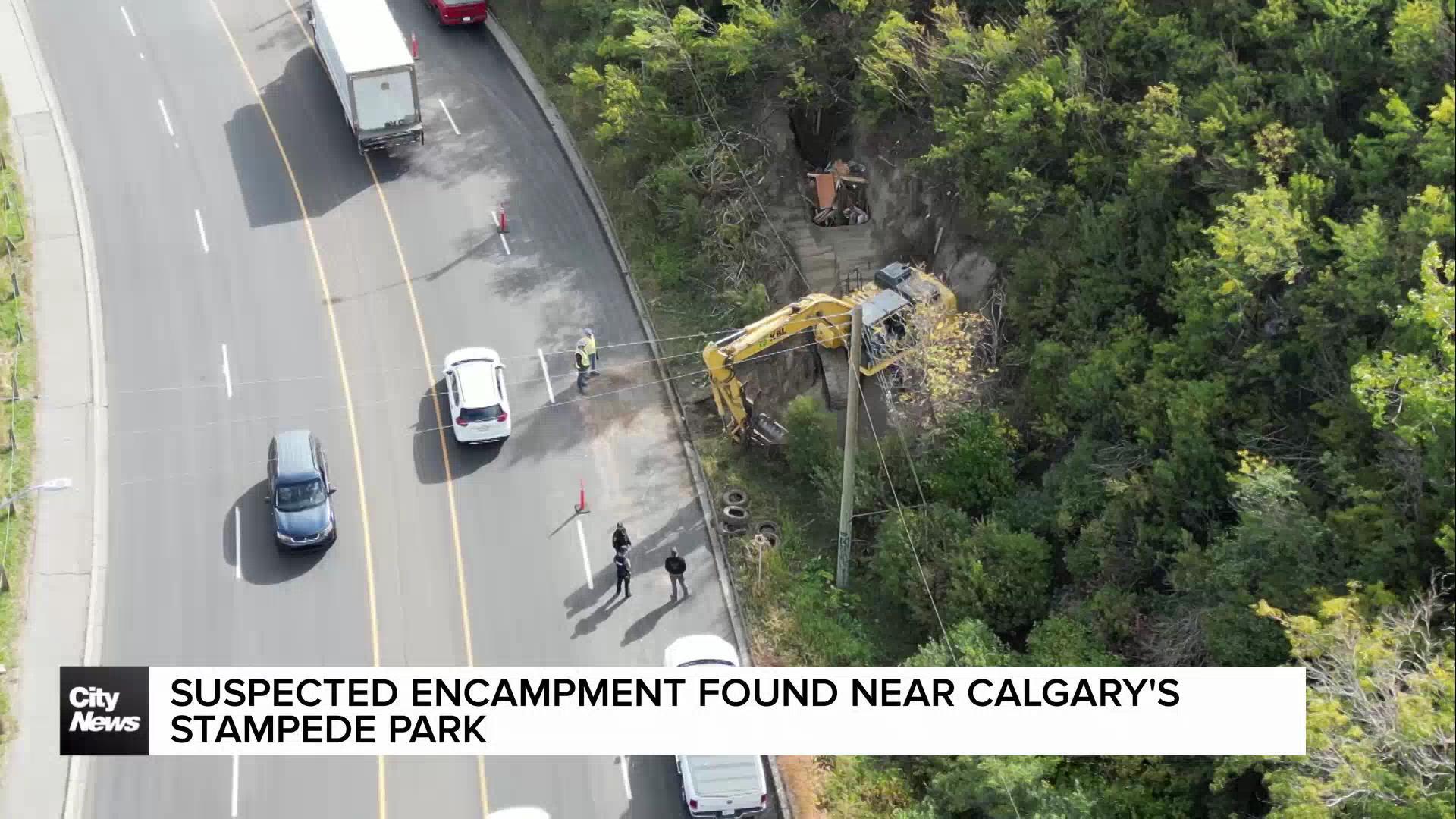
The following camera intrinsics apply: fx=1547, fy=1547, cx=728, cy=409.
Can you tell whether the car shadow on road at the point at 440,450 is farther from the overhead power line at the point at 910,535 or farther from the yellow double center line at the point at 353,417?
the overhead power line at the point at 910,535

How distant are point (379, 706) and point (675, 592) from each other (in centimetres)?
940

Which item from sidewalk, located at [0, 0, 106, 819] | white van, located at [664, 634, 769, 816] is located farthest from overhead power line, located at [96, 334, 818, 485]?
white van, located at [664, 634, 769, 816]

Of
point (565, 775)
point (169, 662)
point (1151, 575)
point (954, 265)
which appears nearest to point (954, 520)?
point (1151, 575)

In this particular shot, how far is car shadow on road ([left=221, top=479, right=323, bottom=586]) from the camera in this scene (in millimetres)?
36938

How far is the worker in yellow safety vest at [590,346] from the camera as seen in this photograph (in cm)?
4156

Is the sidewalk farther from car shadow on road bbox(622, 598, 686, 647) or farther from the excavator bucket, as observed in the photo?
the excavator bucket

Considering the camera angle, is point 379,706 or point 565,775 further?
point 565,775

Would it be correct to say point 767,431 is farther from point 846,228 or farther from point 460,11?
point 460,11

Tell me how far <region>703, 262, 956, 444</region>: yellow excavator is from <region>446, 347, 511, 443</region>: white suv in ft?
17.7

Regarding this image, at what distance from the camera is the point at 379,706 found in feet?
97.0

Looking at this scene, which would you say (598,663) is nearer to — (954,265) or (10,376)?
(954,265)

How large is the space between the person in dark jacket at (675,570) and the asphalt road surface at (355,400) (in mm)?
Answer: 346

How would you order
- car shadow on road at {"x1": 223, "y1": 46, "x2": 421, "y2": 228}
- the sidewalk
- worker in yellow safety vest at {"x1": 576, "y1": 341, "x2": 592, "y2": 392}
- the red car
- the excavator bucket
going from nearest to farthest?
the sidewalk → the excavator bucket → worker in yellow safety vest at {"x1": 576, "y1": 341, "x2": 592, "y2": 392} → car shadow on road at {"x1": 223, "y1": 46, "x2": 421, "y2": 228} → the red car

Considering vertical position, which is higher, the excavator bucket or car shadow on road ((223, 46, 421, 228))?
car shadow on road ((223, 46, 421, 228))
